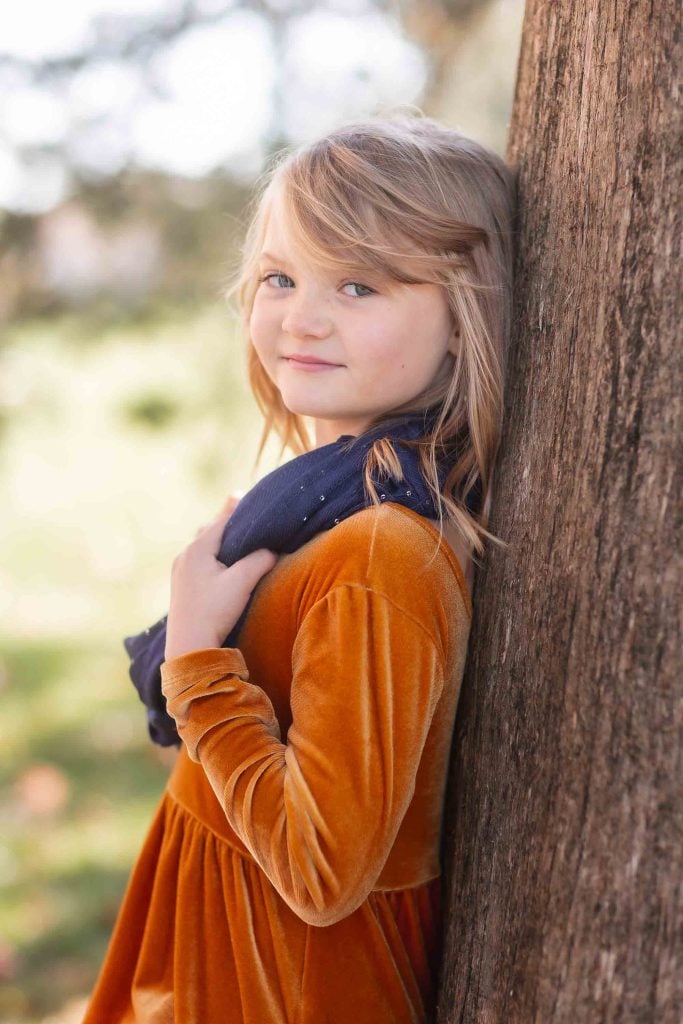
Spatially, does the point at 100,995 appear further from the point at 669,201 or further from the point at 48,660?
the point at 48,660

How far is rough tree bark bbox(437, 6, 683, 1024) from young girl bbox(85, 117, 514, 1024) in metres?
0.07

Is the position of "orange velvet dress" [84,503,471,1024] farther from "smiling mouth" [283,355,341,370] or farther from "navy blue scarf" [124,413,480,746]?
"smiling mouth" [283,355,341,370]

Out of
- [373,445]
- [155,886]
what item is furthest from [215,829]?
[373,445]

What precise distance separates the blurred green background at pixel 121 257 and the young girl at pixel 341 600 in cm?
176

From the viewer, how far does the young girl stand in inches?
52.2

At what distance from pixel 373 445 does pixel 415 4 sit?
277 cm

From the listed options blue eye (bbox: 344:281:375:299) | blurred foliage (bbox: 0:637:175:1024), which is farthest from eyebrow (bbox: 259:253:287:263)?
blurred foliage (bbox: 0:637:175:1024)

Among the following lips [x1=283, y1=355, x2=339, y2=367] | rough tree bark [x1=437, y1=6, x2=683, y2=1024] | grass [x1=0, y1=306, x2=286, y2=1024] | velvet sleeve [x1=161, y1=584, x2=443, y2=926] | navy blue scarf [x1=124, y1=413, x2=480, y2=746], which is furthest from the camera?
grass [x1=0, y1=306, x2=286, y2=1024]

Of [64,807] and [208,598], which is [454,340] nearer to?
[208,598]

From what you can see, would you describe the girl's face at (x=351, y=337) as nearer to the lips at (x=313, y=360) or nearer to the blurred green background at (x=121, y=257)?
the lips at (x=313, y=360)

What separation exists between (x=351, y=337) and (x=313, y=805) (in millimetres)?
650

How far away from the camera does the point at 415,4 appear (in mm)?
3699

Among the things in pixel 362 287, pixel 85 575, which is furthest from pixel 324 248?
pixel 85 575

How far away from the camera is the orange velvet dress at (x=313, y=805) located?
1292 millimetres
